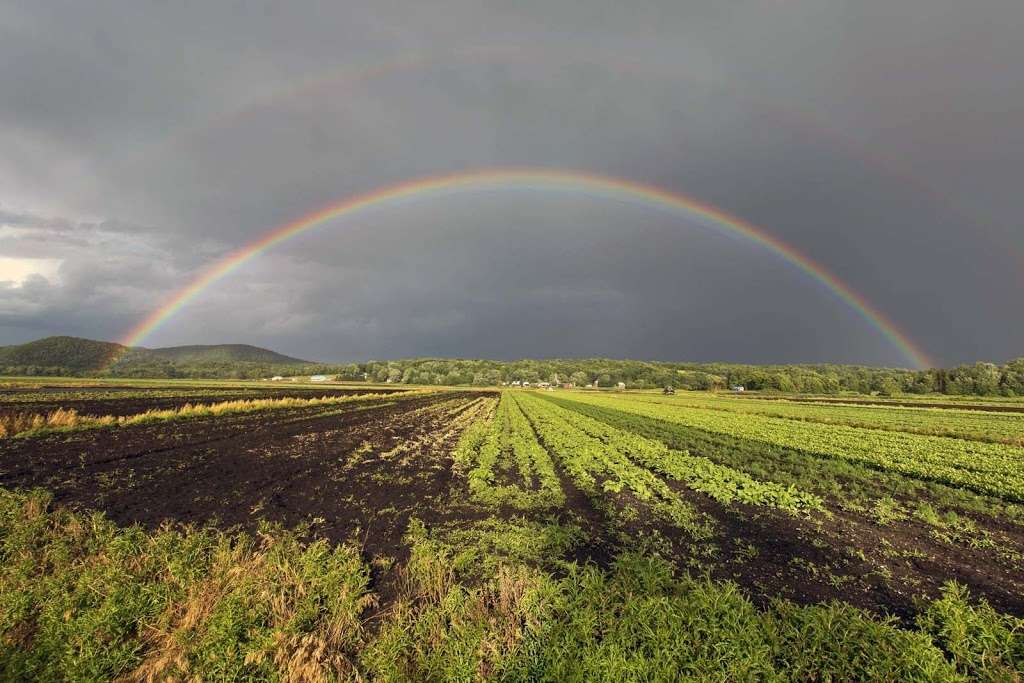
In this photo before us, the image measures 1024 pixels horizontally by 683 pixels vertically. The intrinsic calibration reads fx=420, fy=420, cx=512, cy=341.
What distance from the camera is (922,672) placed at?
16.5 feet

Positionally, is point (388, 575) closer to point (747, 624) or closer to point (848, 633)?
point (747, 624)

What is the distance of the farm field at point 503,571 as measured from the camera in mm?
5398

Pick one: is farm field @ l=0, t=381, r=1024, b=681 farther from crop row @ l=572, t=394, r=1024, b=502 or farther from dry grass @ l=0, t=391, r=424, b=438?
dry grass @ l=0, t=391, r=424, b=438

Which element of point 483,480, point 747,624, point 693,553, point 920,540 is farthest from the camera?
point 483,480

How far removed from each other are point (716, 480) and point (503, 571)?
39.4 ft

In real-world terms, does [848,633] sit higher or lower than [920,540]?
higher

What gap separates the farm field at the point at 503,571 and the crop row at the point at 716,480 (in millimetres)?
140

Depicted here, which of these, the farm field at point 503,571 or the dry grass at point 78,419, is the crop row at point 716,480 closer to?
the farm field at point 503,571

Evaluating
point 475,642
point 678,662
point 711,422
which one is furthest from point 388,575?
point 711,422

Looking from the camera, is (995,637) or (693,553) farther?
(693,553)

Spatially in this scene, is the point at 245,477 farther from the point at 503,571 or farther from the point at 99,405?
the point at 99,405

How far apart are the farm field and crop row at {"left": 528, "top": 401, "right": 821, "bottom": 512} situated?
14 cm

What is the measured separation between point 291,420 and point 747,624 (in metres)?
40.0

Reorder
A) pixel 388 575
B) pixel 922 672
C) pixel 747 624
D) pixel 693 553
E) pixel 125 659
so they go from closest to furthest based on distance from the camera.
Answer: pixel 922 672 → pixel 125 659 → pixel 747 624 → pixel 388 575 → pixel 693 553
